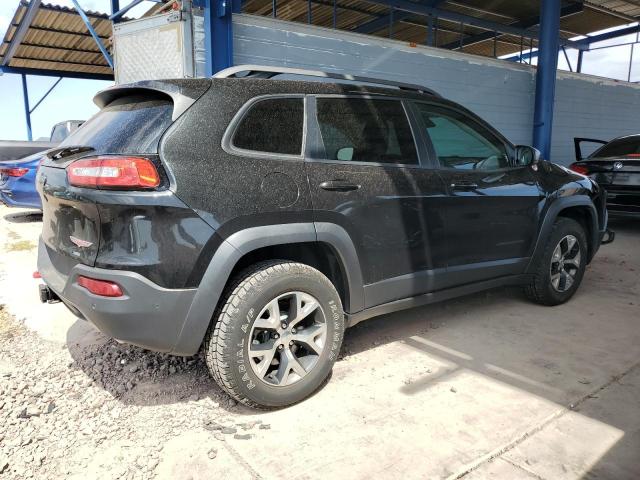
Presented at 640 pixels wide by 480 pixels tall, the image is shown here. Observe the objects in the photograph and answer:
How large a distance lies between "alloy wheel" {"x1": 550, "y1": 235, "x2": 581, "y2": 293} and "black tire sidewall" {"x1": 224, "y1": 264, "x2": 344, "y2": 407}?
230 centimetres

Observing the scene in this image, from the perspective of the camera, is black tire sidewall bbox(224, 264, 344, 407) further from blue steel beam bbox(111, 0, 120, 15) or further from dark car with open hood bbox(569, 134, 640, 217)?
blue steel beam bbox(111, 0, 120, 15)

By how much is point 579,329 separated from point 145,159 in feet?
10.9

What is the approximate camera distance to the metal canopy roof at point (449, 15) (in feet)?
38.7

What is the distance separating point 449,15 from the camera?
1205 cm

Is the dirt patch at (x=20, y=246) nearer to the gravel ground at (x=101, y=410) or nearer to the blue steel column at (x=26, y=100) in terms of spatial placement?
the gravel ground at (x=101, y=410)

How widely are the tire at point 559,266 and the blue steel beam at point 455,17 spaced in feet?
27.3

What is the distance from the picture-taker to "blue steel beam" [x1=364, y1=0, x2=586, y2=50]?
11.2 metres

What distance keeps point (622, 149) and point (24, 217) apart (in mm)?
9911

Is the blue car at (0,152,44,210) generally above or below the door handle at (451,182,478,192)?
below

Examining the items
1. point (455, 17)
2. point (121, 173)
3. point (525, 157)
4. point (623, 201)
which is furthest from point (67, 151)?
point (455, 17)

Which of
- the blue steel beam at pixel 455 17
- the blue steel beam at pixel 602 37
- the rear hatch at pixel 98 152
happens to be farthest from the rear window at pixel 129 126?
the blue steel beam at pixel 602 37

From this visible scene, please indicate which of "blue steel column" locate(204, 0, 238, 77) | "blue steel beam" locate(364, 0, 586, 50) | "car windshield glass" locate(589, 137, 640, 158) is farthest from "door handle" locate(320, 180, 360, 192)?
"blue steel beam" locate(364, 0, 586, 50)

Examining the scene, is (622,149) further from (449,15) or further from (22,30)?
(22,30)

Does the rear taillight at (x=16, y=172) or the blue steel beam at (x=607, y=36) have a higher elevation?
the blue steel beam at (x=607, y=36)
